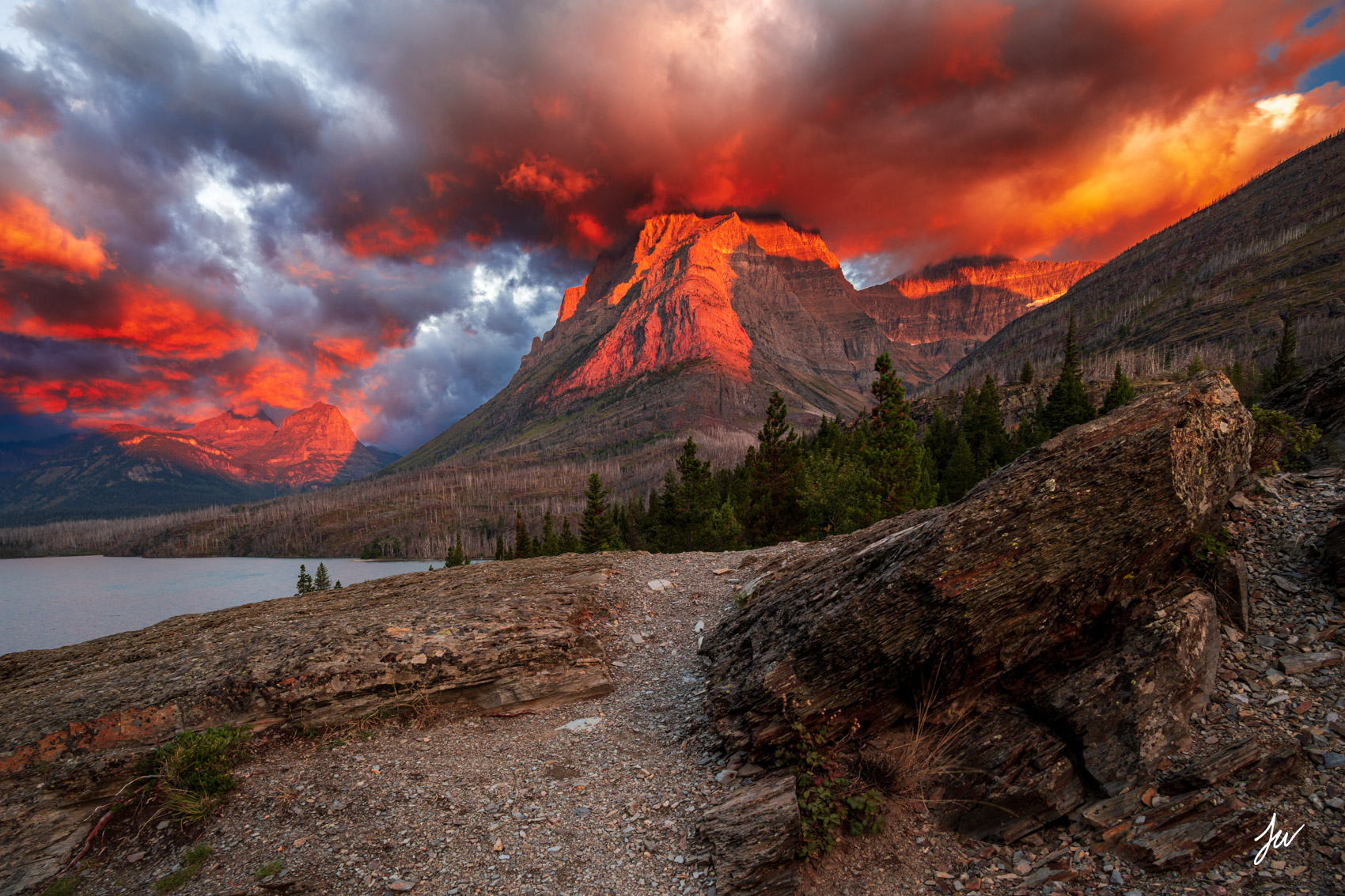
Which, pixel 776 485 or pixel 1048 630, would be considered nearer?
pixel 1048 630

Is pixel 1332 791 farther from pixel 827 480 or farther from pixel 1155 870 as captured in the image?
pixel 827 480

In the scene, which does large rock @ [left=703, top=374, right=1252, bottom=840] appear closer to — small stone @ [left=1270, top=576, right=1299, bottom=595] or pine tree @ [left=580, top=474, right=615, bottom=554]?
small stone @ [left=1270, top=576, right=1299, bottom=595]

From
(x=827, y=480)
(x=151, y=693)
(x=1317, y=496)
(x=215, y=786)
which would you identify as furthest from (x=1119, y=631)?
(x=827, y=480)

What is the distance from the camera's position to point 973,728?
26.5ft

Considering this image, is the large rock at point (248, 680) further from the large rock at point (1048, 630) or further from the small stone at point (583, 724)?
the large rock at point (1048, 630)

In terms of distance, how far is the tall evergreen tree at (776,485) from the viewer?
42.8 meters

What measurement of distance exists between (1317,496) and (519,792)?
1567 cm

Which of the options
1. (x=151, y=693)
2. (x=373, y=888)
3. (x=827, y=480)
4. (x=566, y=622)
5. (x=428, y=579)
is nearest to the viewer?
(x=373, y=888)

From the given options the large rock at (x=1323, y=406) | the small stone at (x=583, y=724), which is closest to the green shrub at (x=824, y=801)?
the small stone at (x=583, y=724)

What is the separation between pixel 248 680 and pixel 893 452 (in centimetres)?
3094

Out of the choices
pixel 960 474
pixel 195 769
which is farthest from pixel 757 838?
pixel 960 474

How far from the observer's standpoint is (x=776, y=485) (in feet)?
143
